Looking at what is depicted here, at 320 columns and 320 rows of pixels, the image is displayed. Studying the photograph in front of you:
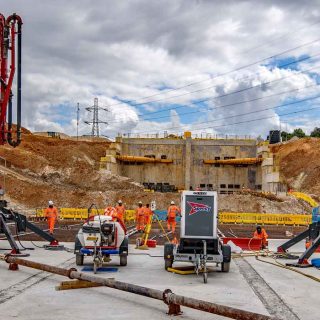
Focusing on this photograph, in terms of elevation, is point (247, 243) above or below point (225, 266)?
above

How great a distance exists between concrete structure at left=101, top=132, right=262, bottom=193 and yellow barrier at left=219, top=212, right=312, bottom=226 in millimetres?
24107

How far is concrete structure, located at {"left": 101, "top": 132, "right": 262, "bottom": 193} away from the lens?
219 feet

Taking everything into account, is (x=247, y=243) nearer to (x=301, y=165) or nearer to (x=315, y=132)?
(x=301, y=165)

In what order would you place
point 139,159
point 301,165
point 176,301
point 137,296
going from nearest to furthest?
point 176,301 < point 137,296 < point 139,159 < point 301,165

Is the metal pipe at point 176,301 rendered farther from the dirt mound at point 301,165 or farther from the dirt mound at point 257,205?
the dirt mound at point 301,165

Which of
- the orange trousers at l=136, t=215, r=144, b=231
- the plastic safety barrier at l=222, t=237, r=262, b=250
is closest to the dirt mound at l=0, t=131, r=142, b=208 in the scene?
the orange trousers at l=136, t=215, r=144, b=231

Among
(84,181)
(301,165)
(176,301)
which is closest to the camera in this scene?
(176,301)

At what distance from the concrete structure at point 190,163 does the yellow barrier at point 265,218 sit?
2411cm

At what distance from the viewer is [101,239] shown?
45.8 ft

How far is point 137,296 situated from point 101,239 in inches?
167

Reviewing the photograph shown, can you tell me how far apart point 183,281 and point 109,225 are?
302 cm

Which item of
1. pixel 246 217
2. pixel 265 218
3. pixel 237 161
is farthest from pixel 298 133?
pixel 246 217

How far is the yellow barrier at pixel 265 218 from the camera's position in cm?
4088

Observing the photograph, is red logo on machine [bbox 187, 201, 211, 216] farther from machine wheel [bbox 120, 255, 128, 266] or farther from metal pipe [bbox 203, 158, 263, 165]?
metal pipe [bbox 203, 158, 263, 165]
